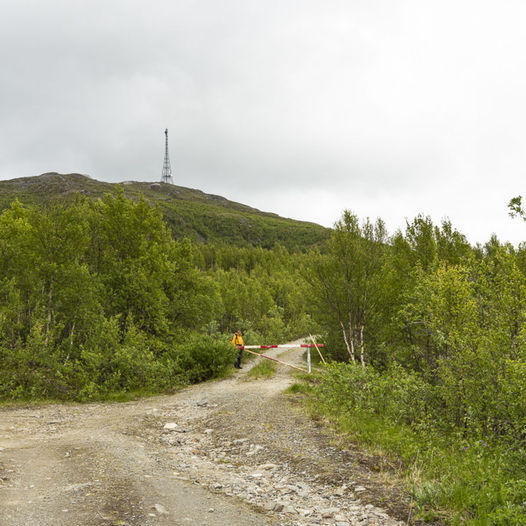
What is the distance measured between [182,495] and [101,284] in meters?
14.4

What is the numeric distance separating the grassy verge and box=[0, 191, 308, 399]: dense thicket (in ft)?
33.2

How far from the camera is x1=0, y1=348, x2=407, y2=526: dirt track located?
5.23m

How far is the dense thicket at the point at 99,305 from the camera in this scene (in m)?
14.8

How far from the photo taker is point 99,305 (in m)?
17.5

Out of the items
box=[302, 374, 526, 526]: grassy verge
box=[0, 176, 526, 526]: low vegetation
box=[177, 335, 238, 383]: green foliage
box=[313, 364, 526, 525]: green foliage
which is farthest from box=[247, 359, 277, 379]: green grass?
box=[302, 374, 526, 526]: grassy verge

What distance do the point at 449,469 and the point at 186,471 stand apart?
4704mm

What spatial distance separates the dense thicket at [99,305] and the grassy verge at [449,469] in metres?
10.1

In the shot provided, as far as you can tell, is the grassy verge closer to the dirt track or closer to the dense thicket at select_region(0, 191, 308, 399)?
the dirt track

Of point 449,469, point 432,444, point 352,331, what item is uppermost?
point 352,331

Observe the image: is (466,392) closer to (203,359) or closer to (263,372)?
(263,372)

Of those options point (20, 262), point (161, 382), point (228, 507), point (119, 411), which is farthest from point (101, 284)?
point (228, 507)

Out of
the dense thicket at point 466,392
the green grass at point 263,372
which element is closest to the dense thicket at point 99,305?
the green grass at point 263,372

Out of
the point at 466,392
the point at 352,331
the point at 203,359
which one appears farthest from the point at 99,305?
the point at 466,392

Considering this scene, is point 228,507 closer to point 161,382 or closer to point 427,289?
point 427,289
